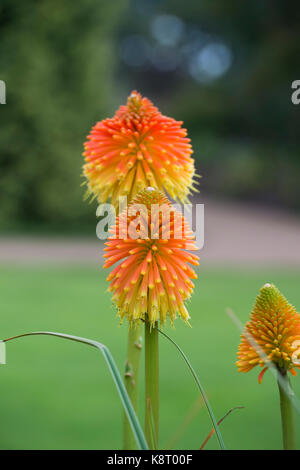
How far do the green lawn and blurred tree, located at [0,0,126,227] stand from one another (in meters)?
3.65

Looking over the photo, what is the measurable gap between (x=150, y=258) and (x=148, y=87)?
77.1 feet

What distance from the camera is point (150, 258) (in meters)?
0.93

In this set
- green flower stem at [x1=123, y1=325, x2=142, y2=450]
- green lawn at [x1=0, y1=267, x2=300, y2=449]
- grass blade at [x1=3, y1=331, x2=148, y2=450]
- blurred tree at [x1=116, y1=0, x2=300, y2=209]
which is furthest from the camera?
blurred tree at [x1=116, y1=0, x2=300, y2=209]

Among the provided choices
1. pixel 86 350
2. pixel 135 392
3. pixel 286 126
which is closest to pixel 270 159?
pixel 286 126

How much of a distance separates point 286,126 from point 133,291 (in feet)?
52.5

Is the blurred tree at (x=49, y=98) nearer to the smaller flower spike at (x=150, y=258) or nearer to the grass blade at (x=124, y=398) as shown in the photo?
the smaller flower spike at (x=150, y=258)

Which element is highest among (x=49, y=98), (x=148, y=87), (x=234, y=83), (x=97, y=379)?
(x=148, y=87)

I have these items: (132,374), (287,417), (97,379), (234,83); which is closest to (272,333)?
(287,417)

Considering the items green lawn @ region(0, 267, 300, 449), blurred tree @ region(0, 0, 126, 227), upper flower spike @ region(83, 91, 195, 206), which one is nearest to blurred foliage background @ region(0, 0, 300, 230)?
blurred tree @ region(0, 0, 126, 227)

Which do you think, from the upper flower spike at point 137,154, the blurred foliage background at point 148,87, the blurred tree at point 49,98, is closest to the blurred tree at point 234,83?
the blurred foliage background at point 148,87

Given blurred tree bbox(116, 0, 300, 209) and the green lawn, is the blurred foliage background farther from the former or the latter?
the green lawn

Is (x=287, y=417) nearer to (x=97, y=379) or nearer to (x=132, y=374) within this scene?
(x=132, y=374)

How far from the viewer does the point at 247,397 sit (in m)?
4.23

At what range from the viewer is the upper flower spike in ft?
4.41
